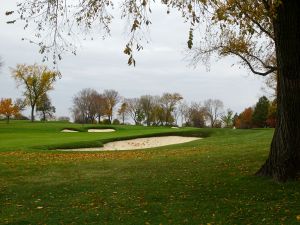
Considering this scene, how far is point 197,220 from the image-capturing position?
879 cm

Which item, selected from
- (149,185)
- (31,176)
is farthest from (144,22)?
(31,176)

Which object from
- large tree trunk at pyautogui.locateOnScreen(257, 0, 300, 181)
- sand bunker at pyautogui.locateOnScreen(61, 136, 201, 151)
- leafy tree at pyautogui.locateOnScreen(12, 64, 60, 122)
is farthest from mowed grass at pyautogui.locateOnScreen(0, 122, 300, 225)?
leafy tree at pyautogui.locateOnScreen(12, 64, 60, 122)

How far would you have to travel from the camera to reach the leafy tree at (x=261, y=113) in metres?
84.2

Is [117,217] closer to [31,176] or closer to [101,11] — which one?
[101,11]

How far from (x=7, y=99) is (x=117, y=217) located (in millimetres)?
88653

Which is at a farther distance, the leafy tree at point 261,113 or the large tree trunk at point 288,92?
the leafy tree at point 261,113

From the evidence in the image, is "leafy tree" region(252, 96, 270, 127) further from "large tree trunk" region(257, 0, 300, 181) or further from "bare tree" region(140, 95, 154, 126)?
"large tree trunk" region(257, 0, 300, 181)

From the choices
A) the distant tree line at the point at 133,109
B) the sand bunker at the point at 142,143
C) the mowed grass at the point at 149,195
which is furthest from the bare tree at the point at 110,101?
the mowed grass at the point at 149,195

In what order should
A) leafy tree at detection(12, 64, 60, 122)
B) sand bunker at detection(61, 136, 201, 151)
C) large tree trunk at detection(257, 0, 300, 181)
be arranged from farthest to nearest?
leafy tree at detection(12, 64, 60, 122)
sand bunker at detection(61, 136, 201, 151)
large tree trunk at detection(257, 0, 300, 181)

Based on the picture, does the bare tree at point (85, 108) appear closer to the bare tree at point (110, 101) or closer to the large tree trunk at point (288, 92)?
the bare tree at point (110, 101)

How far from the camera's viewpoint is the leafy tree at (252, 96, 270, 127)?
8419 centimetres

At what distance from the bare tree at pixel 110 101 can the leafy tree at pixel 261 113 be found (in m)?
39.6

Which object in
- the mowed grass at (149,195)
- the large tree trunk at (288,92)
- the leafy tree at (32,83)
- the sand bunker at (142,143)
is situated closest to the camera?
the mowed grass at (149,195)

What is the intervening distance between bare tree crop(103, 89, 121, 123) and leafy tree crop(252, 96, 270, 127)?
130 ft
